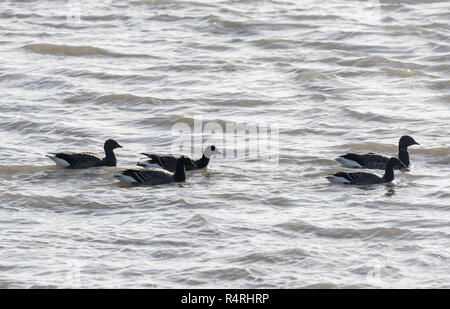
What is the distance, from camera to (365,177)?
15.9 meters

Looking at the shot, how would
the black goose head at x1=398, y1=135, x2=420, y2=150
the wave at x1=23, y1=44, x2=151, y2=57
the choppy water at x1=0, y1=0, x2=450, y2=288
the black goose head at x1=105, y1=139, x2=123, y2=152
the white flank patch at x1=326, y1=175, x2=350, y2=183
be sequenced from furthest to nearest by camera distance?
the wave at x1=23, y1=44, x2=151, y2=57, the black goose head at x1=398, y1=135, x2=420, y2=150, the black goose head at x1=105, y1=139, x2=123, y2=152, the white flank patch at x1=326, y1=175, x2=350, y2=183, the choppy water at x1=0, y1=0, x2=450, y2=288

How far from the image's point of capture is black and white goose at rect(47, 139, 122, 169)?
16.5 m

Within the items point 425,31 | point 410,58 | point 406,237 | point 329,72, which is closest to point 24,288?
point 406,237

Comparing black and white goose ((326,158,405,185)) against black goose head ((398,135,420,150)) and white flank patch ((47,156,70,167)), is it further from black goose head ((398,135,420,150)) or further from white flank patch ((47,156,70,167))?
white flank patch ((47,156,70,167))

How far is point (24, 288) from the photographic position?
38.8ft

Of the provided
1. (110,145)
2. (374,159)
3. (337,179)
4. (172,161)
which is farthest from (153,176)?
(374,159)

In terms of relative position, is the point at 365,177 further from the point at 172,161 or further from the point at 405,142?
the point at 172,161

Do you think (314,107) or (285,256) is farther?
(314,107)

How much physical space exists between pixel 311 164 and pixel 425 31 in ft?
33.8

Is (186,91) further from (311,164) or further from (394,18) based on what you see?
(394,18)

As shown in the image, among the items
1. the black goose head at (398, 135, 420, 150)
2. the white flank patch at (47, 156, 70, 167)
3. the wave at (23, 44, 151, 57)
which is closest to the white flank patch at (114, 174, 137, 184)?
the white flank patch at (47, 156, 70, 167)

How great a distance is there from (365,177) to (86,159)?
14.5 ft

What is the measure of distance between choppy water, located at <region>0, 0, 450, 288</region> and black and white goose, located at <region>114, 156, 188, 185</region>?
175 mm
